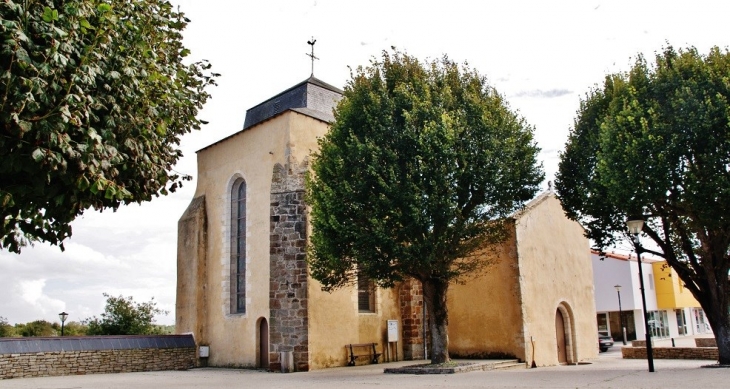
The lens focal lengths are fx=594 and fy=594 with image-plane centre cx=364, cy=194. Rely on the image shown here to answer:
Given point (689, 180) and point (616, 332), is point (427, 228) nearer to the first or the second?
point (689, 180)

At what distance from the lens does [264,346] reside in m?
20.1

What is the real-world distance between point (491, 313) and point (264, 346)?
26.4 ft

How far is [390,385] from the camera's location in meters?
13.2

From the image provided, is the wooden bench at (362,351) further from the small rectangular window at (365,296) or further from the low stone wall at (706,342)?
the low stone wall at (706,342)

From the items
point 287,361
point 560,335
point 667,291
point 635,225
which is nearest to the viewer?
point 635,225

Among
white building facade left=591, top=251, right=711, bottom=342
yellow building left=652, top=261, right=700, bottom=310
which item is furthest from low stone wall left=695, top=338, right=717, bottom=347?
yellow building left=652, top=261, right=700, bottom=310

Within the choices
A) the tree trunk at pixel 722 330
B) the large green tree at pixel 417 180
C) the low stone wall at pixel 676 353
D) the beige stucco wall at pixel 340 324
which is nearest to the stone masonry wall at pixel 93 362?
the beige stucco wall at pixel 340 324

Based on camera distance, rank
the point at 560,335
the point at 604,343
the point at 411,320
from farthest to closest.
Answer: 1. the point at 604,343
2. the point at 560,335
3. the point at 411,320

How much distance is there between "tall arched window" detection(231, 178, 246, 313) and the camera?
2145 cm

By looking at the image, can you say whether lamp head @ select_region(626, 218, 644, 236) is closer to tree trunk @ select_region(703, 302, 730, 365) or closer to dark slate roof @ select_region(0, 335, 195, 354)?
tree trunk @ select_region(703, 302, 730, 365)

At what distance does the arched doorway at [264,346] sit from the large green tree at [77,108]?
457 inches

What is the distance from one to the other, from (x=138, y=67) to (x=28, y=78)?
1607 millimetres

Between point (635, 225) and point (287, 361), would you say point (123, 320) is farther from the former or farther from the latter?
point (635, 225)

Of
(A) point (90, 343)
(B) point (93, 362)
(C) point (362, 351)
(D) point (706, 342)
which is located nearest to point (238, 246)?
(A) point (90, 343)
